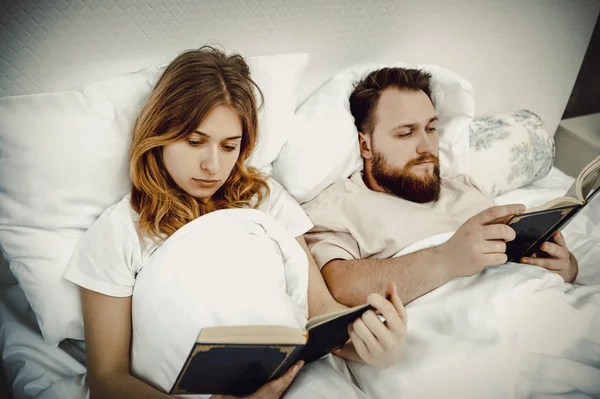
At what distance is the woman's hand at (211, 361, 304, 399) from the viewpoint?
0.73 metres

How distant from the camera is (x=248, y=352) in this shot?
590 mm

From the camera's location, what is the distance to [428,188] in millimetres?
1212

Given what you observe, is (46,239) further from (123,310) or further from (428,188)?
(428,188)

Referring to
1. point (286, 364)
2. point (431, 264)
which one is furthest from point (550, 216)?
point (286, 364)

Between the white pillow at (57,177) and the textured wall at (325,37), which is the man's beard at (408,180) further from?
the white pillow at (57,177)

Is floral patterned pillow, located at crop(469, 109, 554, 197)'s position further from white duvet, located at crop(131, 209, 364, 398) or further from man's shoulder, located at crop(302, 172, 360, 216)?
white duvet, located at crop(131, 209, 364, 398)

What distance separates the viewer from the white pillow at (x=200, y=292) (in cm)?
74

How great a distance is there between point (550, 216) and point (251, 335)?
0.69 metres

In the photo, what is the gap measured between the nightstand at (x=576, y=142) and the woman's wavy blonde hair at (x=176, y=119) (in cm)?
162

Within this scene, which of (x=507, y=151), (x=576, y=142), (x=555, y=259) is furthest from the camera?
(x=576, y=142)

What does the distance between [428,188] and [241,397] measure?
29.8 inches

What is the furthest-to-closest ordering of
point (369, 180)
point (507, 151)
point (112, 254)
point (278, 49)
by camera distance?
point (507, 151), point (369, 180), point (278, 49), point (112, 254)

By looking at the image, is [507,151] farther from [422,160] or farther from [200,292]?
[200,292]

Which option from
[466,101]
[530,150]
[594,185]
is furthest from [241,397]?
[530,150]
